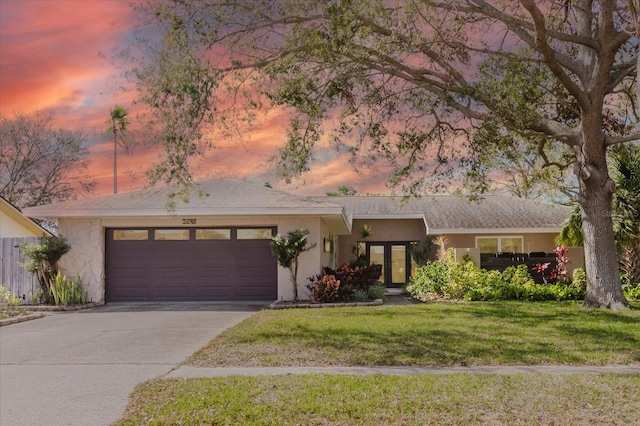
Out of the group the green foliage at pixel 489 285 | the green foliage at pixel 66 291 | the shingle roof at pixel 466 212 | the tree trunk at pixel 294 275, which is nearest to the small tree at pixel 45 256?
the green foliage at pixel 66 291

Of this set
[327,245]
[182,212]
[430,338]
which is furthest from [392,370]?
[327,245]

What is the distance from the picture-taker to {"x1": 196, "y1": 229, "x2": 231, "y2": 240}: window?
67.9 ft

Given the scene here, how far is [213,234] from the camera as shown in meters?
20.8

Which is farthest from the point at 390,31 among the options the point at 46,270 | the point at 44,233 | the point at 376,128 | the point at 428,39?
the point at 44,233

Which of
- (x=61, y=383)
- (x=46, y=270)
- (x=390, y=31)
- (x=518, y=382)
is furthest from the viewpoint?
(x=46, y=270)

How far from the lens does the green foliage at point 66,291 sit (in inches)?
773

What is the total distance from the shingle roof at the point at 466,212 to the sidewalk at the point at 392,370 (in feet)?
53.4

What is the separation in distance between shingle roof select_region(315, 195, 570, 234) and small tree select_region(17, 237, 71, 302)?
12.4 metres

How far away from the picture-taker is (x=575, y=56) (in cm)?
2009

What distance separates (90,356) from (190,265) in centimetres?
994

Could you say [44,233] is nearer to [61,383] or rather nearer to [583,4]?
[61,383]

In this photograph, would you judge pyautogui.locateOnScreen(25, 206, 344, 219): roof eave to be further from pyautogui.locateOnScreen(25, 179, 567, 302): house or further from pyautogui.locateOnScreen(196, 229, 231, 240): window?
Answer: pyautogui.locateOnScreen(196, 229, 231, 240): window

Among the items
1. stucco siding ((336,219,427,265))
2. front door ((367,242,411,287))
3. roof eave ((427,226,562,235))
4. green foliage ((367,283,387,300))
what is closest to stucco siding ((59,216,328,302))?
green foliage ((367,283,387,300))

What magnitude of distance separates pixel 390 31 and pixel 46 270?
41.0ft
